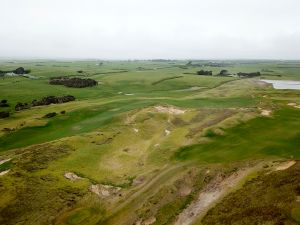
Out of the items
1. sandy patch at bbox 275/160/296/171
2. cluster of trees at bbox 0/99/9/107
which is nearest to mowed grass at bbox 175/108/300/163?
sandy patch at bbox 275/160/296/171

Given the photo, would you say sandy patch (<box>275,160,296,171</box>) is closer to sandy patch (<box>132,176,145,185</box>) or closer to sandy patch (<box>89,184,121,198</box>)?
sandy patch (<box>132,176,145,185</box>)

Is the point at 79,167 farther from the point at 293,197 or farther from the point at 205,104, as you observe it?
the point at 205,104

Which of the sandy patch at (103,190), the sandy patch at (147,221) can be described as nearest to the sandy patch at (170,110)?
the sandy patch at (103,190)

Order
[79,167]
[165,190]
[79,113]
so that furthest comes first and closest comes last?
1. [79,113]
2. [79,167]
3. [165,190]

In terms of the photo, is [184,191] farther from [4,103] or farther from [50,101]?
[4,103]

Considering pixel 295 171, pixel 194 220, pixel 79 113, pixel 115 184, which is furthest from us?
pixel 79 113

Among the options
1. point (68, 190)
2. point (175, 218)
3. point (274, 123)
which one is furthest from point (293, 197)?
point (274, 123)

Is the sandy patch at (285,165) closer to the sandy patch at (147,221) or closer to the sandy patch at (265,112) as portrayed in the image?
the sandy patch at (147,221)
